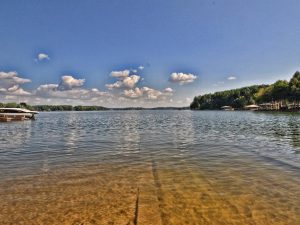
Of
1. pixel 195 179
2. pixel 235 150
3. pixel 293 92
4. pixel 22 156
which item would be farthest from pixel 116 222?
pixel 293 92

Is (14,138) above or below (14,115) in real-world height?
below

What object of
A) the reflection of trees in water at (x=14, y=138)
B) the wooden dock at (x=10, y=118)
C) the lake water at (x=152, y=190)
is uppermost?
the wooden dock at (x=10, y=118)

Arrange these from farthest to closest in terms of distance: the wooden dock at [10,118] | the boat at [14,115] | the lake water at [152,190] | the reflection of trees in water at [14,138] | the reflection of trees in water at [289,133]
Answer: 1. the boat at [14,115]
2. the wooden dock at [10,118]
3. the reflection of trees in water at [289,133]
4. the reflection of trees in water at [14,138]
5. the lake water at [152,190]

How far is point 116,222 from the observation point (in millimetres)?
8023

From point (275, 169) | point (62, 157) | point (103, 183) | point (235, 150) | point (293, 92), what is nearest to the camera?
point (103, 183)

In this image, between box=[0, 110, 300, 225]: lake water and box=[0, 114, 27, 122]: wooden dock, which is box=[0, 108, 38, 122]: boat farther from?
box=[0, 110, 300, 225]: lake water

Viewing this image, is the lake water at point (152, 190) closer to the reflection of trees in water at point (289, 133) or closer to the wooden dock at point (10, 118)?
the reflection of trees in water at point (289, 133)

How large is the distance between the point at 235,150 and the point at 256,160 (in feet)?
13.8

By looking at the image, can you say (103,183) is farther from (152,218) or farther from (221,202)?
(221,202)

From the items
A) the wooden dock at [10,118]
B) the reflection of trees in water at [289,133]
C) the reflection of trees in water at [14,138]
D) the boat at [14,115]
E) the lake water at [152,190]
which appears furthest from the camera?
the boat at [14,115]

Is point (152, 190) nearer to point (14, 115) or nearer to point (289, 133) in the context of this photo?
point (289, 133)

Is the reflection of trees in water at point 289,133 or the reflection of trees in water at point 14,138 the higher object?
the reflection of trees in water at point 14,138

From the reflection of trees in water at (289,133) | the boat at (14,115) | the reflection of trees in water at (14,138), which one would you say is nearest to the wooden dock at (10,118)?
the boat at (14,115)

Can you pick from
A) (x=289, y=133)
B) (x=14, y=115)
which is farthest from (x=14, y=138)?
(x=14, y=115)
